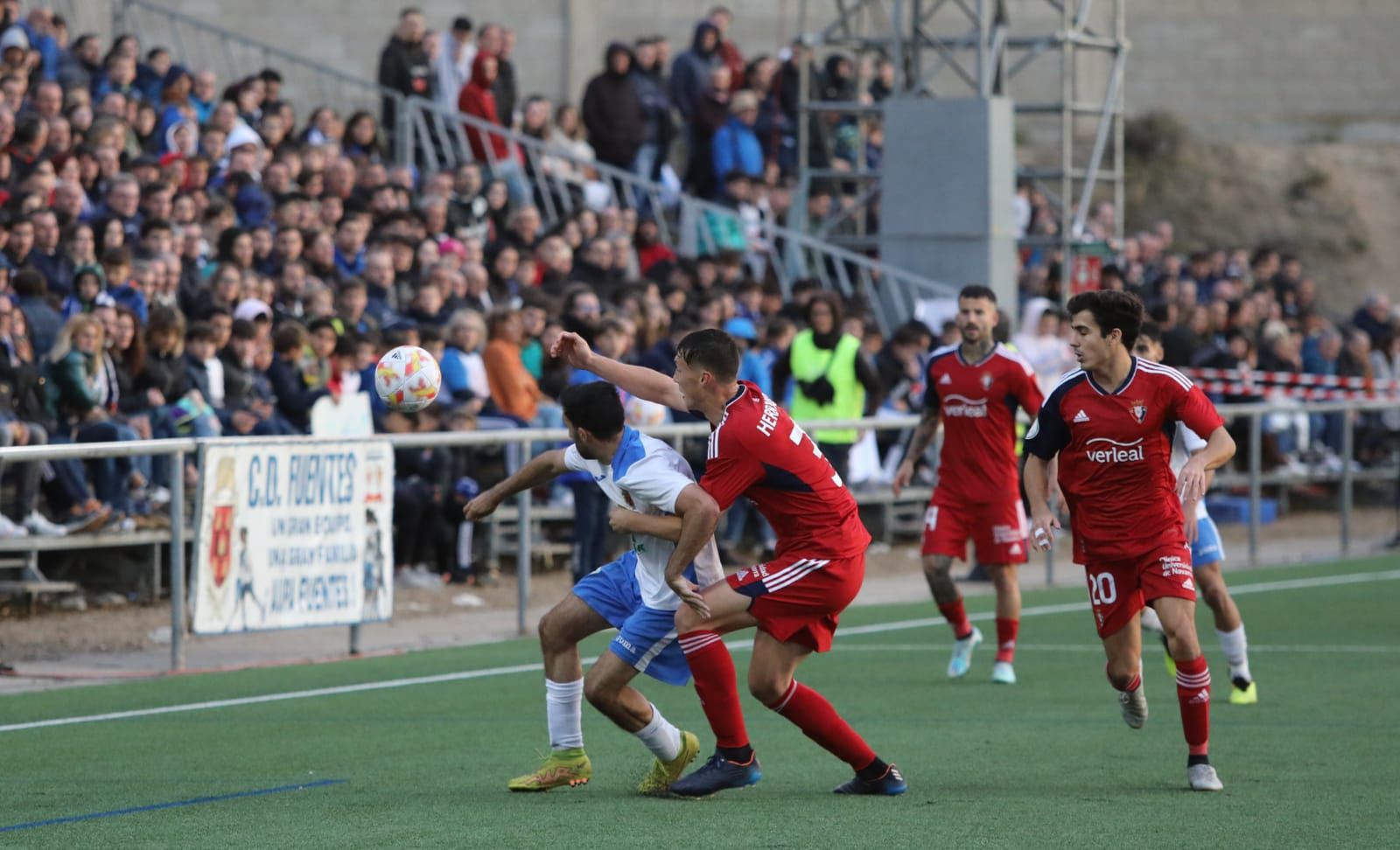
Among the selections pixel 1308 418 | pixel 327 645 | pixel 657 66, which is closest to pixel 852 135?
pixel 657 66

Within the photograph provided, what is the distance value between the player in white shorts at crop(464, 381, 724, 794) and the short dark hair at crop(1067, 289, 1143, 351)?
5.74ft

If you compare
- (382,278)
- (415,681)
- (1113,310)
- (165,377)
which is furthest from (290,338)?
(1113,310)

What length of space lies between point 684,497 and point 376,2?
22.8 m

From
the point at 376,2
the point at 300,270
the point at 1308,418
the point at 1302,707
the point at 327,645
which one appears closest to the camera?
the point at 1302,707

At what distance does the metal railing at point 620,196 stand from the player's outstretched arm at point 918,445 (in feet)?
29.0

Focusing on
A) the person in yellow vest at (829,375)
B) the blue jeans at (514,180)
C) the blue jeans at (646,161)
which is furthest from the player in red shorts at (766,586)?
the blue jeans at (646,161)

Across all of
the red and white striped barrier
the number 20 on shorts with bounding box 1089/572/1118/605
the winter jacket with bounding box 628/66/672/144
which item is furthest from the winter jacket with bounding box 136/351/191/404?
the red and white striped barrier

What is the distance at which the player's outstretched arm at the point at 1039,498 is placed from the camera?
28.0 feet

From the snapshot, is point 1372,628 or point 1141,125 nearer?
point 1372,628

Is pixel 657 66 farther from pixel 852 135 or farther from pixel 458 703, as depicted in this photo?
pixel 458 703

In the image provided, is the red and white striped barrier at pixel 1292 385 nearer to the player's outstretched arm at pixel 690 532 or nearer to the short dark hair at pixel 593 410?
the short dark hair at pixel 593 410

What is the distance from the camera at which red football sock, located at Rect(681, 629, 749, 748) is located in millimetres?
7988

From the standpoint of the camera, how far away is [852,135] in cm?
2434

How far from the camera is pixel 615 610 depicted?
831 centimetres
